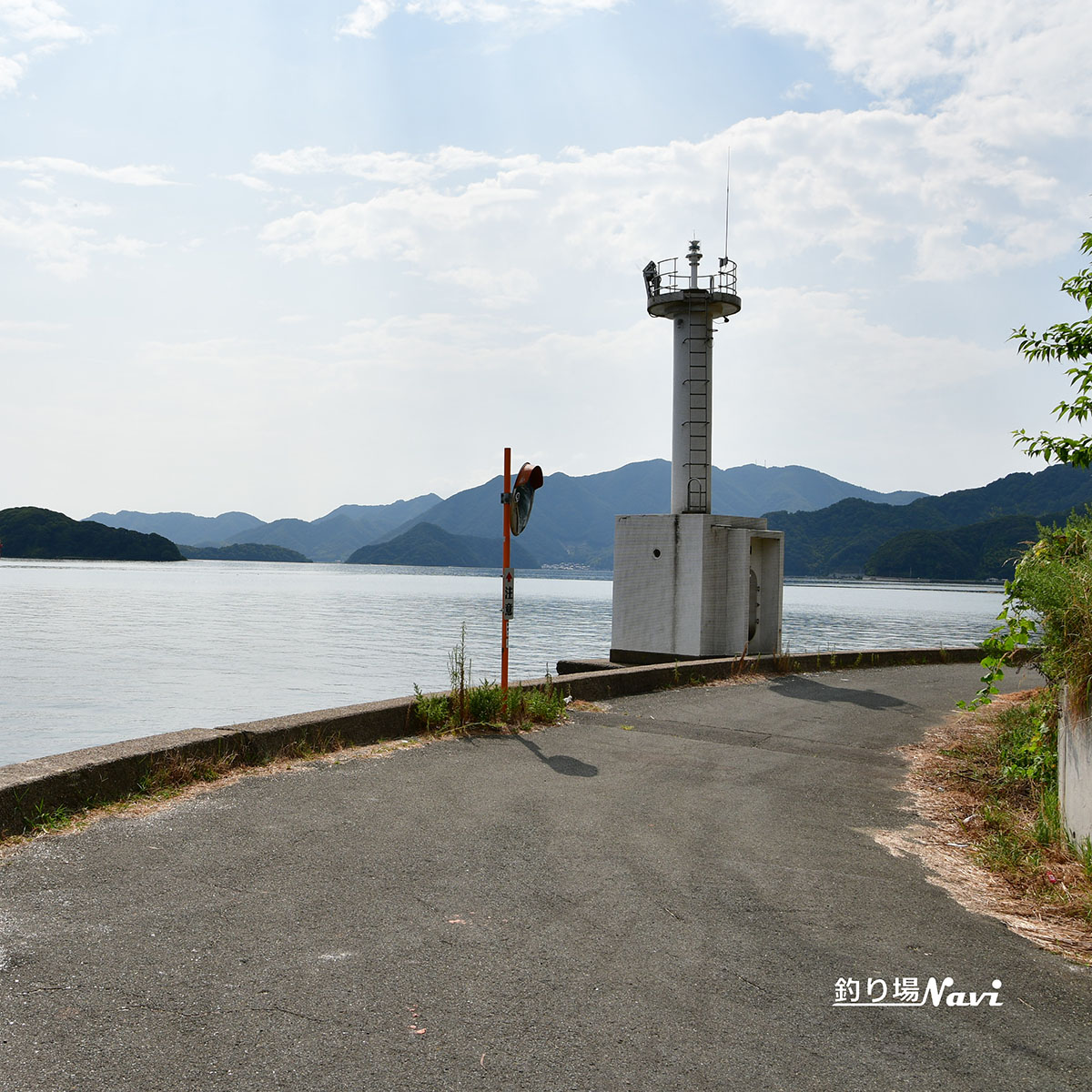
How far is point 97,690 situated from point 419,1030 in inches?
1004

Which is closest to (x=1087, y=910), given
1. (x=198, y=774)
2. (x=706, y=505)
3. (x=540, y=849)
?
(x=540, y=849)

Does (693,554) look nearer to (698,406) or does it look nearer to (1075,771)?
(698,406)

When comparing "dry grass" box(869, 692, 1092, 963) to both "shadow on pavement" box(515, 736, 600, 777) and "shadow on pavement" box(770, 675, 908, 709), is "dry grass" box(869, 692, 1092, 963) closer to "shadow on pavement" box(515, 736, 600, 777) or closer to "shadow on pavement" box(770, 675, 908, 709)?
"shadow on pavement" box(515, 736, 600, 777)

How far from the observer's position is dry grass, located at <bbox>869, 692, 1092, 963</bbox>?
4609 mm

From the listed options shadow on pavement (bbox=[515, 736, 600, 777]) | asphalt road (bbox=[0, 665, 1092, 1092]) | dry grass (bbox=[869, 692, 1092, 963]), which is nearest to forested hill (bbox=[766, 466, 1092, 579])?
dry grass (bbox=[869, 692, 1092, 963])

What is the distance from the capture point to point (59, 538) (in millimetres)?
169125

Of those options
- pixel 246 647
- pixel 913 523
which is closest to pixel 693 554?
pixel 246 647

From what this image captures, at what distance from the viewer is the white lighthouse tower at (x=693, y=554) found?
57.6 ft

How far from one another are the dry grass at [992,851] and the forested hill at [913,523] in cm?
14433

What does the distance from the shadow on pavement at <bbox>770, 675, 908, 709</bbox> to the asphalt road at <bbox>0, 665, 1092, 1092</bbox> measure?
6.11m

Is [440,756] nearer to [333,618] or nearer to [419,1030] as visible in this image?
[419,1030]

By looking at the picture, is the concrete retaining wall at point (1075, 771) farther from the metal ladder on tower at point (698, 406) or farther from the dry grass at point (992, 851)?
the metal ladder on tower at point (698, 406)

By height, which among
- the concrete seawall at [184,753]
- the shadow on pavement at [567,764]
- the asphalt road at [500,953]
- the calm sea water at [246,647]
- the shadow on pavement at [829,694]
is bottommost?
the calm sea water at [246,647]

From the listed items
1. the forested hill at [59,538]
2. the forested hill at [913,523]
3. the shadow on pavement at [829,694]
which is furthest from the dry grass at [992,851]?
the forested hill at [59,538]
